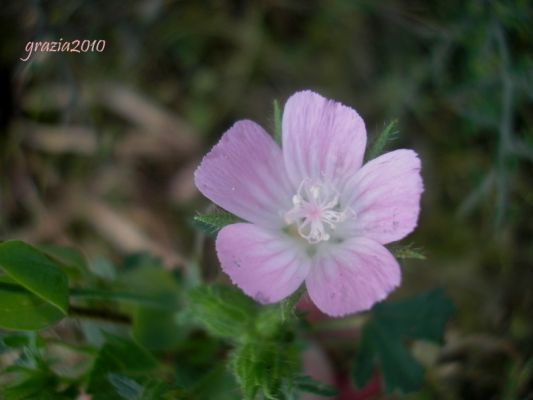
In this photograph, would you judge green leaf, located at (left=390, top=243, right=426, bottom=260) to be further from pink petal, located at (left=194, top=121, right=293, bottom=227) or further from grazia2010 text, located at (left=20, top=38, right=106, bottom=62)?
grazia2010 text, located at (left=20, top=38, right=106, bottom=62)

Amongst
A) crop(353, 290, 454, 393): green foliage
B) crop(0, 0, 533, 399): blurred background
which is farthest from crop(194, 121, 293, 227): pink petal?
crop(0, 0, 533, 399): blurred background

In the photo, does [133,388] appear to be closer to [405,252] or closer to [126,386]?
[126,386]

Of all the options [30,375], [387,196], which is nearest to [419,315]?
[387,196]

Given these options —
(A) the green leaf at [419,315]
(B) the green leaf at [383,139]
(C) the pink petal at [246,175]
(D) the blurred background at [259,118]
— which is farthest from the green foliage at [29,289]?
(D) the blurred background at [259,118]

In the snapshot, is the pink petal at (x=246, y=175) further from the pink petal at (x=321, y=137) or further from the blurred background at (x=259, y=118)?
the blurred background at (x=259, y=118)

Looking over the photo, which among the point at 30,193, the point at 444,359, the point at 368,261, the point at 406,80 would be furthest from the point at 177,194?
the point at 368,261
